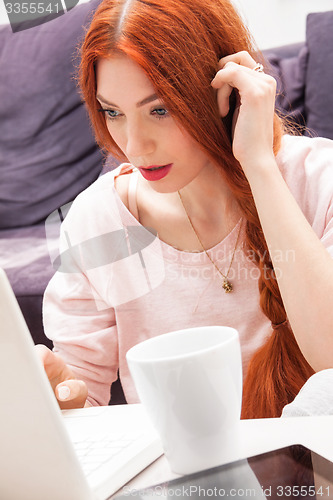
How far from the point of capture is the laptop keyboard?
500 millimetres

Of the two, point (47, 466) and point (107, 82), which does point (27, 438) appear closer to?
point (47, 466)

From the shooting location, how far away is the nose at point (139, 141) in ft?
3.00

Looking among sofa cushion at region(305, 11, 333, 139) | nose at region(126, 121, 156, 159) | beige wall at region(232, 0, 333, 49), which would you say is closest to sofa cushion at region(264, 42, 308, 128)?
sofa cushion at region(305, 11, 333, 139)

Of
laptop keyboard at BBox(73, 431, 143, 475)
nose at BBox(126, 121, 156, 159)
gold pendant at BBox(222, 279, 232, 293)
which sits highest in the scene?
nose at BBox(126, 121, 156, 159)

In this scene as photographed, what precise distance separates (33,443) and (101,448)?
0.46 feet

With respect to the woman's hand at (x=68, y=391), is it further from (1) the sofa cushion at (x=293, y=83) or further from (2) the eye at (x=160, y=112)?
(1) the sofa cushion at (x=293, y=83)

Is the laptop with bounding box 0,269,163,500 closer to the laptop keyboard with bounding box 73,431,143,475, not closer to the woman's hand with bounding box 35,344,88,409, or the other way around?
the laptop keyboard with bounding box 73,431,143,475

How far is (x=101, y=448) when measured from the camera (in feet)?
1.72

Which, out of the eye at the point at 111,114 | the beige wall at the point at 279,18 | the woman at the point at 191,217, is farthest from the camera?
the beige wall at the point at 279,18

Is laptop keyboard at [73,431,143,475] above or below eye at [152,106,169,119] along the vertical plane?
below

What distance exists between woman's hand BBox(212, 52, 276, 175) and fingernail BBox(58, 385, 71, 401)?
39 cm

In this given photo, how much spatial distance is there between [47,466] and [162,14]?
26.7 inches

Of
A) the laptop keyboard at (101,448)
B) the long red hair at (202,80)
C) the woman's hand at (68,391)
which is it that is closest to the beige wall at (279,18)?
the long red hair at (202,80)

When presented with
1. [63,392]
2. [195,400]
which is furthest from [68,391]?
[195,400]
